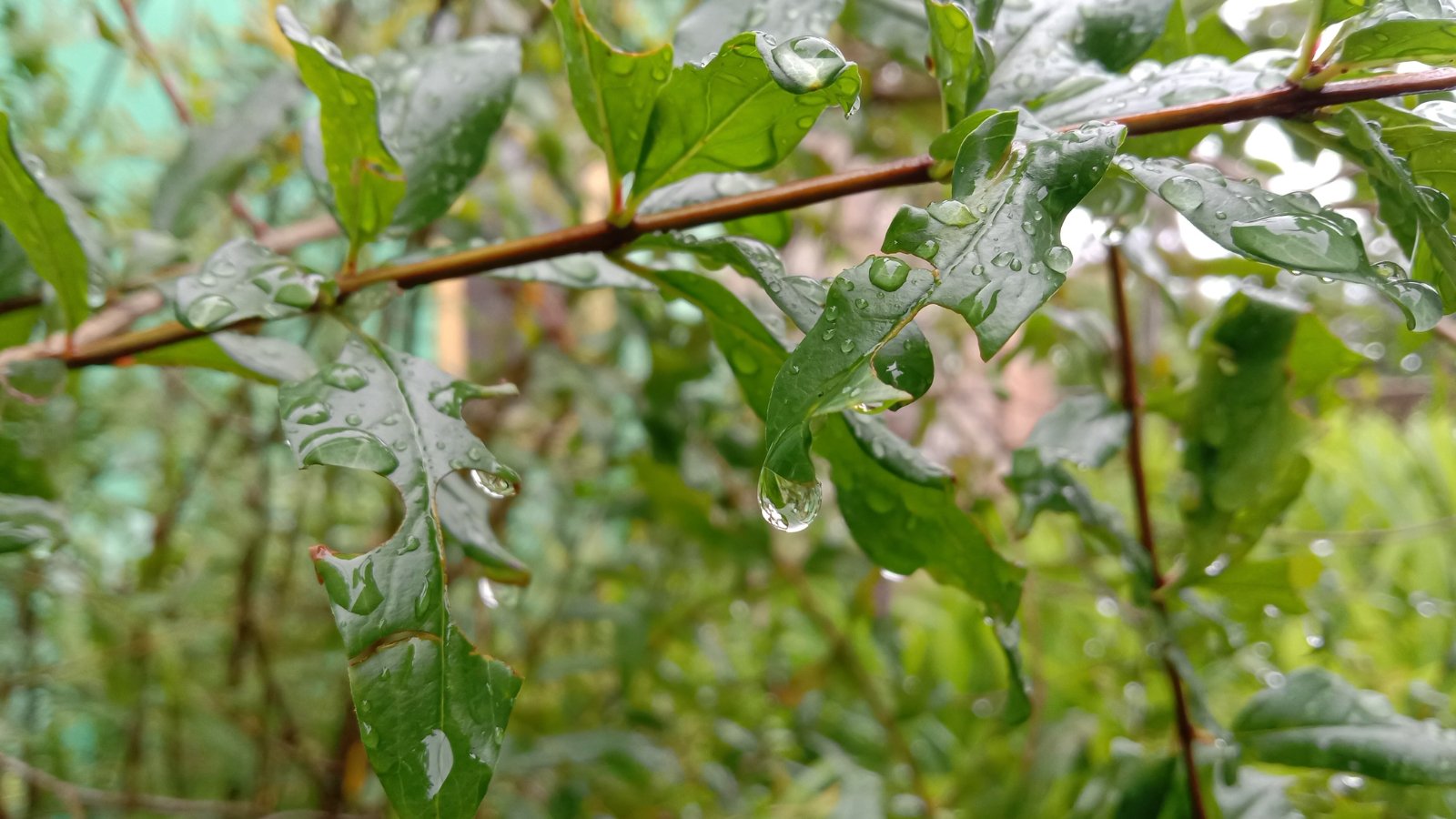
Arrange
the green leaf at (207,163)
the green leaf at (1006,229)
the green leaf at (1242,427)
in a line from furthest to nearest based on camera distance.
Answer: the green leaf at (207,163)
the green leaf at (1242,427)
the green leaf at (1006,229)

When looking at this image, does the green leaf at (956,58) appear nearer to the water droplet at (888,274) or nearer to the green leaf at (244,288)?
the water droplet at (888,274)

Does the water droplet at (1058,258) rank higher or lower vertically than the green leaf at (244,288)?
higher

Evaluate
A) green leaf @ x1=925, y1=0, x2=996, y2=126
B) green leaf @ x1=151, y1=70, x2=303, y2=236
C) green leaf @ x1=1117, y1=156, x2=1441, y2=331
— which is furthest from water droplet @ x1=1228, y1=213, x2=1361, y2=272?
green leaf @ x1=151, y1=70, x2=303, y2=236

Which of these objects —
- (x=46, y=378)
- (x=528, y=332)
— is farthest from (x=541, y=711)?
(x=46, y=378)

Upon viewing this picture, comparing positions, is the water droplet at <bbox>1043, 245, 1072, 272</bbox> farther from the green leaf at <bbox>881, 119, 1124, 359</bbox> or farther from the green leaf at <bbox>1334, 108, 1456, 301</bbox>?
the green leaf at <bbox>1334, 108, 1456, 301</bbox>

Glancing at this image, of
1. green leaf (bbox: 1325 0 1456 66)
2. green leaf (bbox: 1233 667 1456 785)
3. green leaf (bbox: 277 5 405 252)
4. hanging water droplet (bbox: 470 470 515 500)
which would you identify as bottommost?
green leaf (bbox: 1233 667 1456 785)

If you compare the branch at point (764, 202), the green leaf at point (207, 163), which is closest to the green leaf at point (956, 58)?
the branch at point (764, 202)
